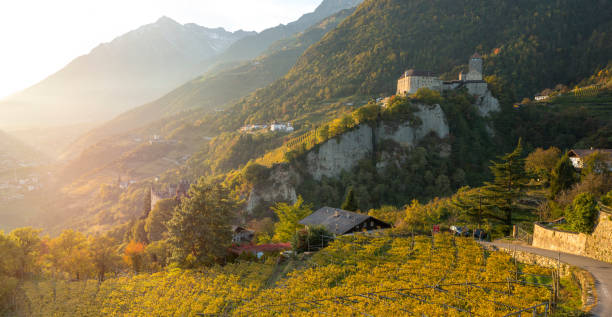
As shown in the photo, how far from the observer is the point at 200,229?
104 feet

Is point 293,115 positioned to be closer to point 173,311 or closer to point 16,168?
point 173,311

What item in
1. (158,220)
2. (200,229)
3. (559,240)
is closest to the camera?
(559,240)

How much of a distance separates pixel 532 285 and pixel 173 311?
919 inches

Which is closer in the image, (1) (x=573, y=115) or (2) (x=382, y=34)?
(1) (x=573, y=115)

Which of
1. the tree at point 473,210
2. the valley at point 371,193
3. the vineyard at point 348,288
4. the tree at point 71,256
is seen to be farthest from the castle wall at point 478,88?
the tree at point 71,256

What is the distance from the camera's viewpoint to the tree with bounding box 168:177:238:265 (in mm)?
31766

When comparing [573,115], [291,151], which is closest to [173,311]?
[291,151]

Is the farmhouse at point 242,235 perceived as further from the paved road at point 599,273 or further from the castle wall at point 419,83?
the castle wall at point 419,83

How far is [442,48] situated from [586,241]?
445ft

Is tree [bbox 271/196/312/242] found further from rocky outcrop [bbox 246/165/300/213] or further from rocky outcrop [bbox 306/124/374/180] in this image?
rocky outcrop [bbox 306/124/374/180]

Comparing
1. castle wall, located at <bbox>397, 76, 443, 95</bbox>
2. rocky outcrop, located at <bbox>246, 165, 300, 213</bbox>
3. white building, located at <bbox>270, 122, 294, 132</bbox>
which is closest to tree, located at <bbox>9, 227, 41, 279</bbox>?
rocky outcrop, located at <bbox>246, 165, 300, 213</bbox>

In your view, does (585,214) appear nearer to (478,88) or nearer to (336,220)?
(336,220)

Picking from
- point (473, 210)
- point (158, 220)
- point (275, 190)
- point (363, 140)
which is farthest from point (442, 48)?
point (158, 220)

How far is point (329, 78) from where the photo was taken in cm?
13688
